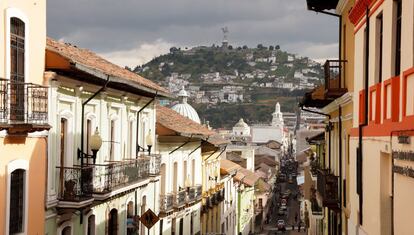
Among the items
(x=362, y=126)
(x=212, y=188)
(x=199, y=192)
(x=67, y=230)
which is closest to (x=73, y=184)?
(x=67, y=230)

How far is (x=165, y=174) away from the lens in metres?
27.5

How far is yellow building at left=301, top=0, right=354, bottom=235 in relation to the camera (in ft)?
56.3

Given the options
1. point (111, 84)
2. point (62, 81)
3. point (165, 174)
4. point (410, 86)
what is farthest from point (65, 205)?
point (165, 174)

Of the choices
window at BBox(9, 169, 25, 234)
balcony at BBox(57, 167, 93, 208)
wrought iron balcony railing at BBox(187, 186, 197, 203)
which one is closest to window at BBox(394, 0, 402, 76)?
window at BBox(9, 169, 25, 234)

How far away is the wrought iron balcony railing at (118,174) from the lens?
17.0 metres

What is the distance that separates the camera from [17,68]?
12898 millimetres

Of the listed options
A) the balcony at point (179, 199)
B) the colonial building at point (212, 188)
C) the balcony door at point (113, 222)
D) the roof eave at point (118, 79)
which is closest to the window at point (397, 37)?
the roof eave at point (118, 79)

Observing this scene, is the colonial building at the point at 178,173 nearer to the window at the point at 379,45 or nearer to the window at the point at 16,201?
the window at the point at 16,201

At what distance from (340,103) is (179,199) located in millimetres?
12396

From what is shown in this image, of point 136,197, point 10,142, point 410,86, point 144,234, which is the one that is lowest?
point 144,234

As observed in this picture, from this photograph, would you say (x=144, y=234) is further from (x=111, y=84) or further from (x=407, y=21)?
(x=407, y=21)

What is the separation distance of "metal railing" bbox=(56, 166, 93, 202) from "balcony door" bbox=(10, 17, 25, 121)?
294 centimetres

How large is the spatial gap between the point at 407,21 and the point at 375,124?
2661 millimetres

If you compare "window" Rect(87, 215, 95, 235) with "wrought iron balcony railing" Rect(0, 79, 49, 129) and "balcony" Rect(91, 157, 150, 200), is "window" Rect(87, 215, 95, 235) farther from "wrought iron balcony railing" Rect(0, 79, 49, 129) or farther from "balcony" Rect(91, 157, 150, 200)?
"wrought iron balcony railing" Rect(0, 79, 49, 129)
